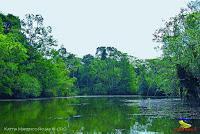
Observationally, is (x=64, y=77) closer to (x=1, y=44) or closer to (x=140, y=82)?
(x=140, y=82)

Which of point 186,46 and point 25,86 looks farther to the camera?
point 25,86

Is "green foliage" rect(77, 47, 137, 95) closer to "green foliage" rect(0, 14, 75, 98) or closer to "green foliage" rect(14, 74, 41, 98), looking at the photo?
"green foliage" rect(0, 14, 75, 98)

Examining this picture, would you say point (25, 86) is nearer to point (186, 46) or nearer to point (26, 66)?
point (26, 66)

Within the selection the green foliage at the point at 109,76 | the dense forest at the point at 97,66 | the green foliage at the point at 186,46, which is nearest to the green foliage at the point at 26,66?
the dense forest at the point at 97,66

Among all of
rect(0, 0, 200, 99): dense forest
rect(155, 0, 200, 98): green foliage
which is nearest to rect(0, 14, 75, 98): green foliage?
rect(0, 0, 200, 99): dense forest

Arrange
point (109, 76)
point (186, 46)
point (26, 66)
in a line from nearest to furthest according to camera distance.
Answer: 1. point (186, 46)
2. point (26, 66)
3. point (109, 76)

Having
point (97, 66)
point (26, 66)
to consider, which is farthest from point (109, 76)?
point (26, 66)

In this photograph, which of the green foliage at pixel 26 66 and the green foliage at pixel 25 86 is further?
the green foliage at pixel 25 86

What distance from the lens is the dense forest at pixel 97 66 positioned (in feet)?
165

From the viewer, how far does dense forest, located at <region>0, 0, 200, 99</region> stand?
165ft

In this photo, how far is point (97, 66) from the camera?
145 metres

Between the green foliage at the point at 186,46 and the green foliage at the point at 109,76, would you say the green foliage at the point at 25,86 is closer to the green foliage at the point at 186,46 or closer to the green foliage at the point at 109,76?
the green foliage at the point at 186,46

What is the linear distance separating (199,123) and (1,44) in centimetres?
5171

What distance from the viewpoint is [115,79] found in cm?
14075
